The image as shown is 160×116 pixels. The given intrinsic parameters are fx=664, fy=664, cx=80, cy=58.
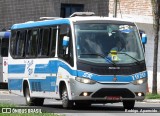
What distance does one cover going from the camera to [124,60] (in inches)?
801

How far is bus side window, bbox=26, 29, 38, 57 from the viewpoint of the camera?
2323 centimetres

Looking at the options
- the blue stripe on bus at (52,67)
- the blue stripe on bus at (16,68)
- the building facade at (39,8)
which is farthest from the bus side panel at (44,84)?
the building facade at (39,8)

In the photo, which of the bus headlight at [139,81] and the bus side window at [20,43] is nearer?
the bus headlight at [139,81]

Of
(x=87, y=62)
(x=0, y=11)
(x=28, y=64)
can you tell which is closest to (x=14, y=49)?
(x=28, y=64)

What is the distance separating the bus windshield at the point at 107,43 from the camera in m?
20.2

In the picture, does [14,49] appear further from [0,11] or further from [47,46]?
[0,11]

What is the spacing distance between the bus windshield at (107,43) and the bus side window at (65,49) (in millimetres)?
263

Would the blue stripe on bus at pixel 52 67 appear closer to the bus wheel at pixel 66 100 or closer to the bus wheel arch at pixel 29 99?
the bus wheel at pixel 66 100

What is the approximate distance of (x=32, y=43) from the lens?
23406mm

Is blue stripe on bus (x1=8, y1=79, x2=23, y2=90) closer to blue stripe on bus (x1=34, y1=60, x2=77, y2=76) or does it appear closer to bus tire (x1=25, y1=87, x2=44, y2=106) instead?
bus tire (x1=25, y1=87, x2=44, y2=106)

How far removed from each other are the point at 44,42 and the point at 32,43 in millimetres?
1093

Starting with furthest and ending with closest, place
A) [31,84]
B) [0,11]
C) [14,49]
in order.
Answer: [0,11] → [14,49] → [31,84]

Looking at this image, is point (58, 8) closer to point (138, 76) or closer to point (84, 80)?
point (138, 76)

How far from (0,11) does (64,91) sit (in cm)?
2758
